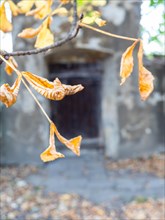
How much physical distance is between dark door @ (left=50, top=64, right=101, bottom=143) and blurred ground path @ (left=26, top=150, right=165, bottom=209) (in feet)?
2.09

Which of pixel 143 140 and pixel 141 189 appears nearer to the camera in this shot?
pixel 141 189

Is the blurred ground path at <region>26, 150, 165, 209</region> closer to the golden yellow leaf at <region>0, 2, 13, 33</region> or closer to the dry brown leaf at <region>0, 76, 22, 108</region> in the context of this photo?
the golden yellow leaf at <region>0, 2, 13, 33</region>

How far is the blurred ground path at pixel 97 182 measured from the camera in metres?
3.16

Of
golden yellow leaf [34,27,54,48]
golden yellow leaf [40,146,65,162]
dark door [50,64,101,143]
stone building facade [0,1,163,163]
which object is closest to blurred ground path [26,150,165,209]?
stone building facade [0,1,163,163]

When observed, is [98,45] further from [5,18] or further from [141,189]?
[5,18]

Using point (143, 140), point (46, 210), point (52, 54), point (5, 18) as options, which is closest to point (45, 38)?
point (5, 18)

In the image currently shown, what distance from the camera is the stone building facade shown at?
4.34 meters

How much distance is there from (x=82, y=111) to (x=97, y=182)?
168 cm

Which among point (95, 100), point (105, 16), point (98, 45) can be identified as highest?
point (105, 16)

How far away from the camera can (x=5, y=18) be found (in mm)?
1043

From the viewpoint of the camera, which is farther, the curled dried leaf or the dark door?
the dark door

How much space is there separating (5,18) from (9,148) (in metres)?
3.51

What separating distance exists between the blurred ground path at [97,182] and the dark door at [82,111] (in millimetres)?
637

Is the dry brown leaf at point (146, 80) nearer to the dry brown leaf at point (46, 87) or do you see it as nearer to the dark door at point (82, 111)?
the dry brown leaf at point (46, 87)
